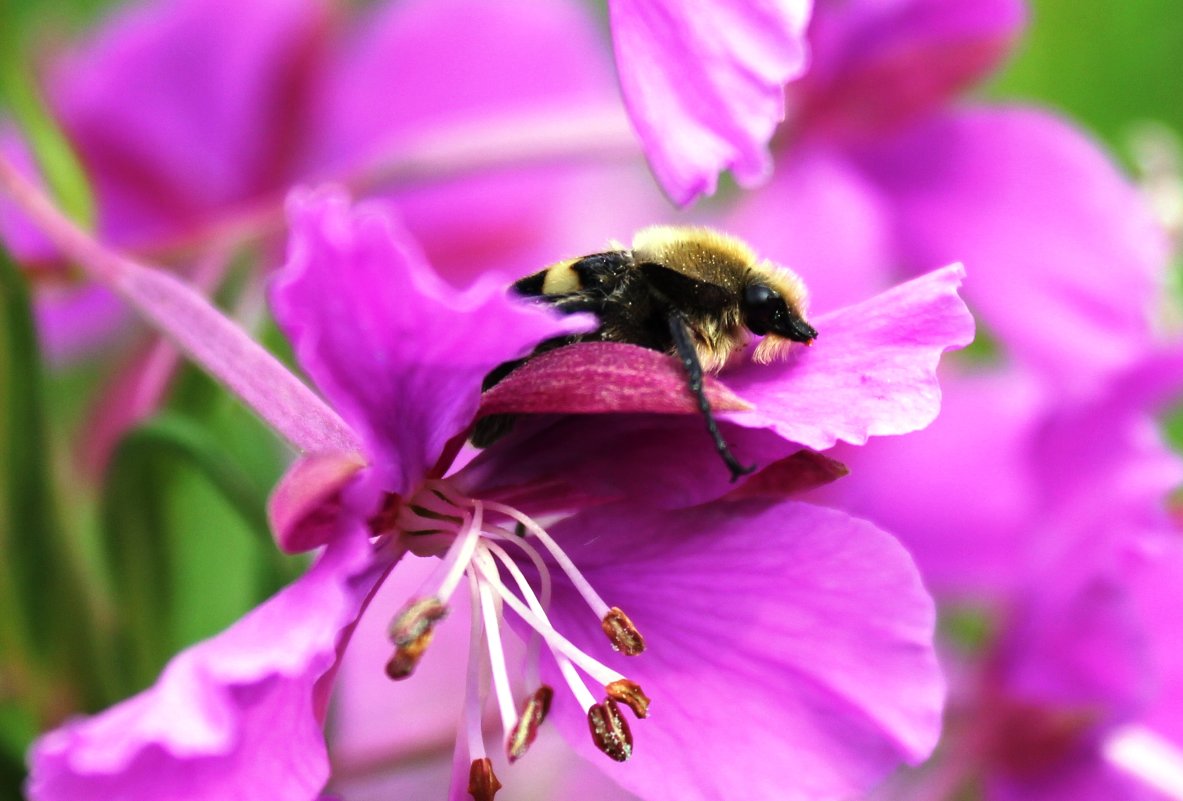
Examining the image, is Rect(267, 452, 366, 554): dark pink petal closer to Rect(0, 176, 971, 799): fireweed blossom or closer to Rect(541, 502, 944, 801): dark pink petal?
Rect(0, 176, 971, 799): fireweed blossom

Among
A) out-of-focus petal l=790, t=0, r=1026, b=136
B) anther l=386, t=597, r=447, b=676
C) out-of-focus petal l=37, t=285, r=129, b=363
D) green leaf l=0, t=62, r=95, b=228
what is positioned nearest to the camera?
anther l=386, t=597, r=447, b=676

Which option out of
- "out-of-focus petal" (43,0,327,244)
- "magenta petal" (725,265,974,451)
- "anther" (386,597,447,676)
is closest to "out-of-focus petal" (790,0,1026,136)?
"out-of-focus petal" (43,0,327,244)

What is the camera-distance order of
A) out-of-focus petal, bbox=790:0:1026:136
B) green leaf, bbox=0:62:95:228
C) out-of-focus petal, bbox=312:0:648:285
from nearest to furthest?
green leaf, bbox=0:62:95:228 → out-of-focus petal, bbox=790:0:1026:136 → out-of-focus petal, bbox=312:0:648:285

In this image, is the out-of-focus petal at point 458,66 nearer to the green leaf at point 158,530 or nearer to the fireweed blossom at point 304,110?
the fireweed blossom at point 304,110

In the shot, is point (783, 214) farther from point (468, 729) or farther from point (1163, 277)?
point (468, 729)

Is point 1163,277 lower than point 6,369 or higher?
lower

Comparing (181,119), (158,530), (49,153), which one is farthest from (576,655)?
(181,119)

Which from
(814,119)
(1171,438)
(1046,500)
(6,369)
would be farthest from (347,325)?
(1171,438)

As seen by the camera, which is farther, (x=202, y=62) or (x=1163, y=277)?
(x=202, y=62)
